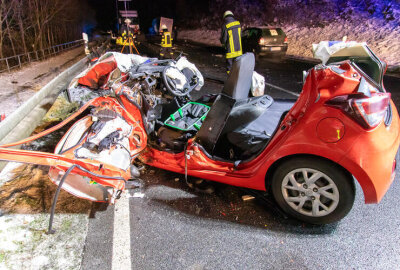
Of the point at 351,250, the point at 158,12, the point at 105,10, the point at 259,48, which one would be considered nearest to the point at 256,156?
the point at 351,250

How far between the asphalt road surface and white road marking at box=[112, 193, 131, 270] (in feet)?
0.07

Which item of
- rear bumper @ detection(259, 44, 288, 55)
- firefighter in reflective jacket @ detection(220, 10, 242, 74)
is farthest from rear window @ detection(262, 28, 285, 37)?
firefighter in reflective jacket @ detection(220, 10, 242, 74)

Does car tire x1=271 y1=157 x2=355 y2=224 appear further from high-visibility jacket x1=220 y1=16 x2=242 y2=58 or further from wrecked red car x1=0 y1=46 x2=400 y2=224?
high-visibility jacket x1=220 y1=16 x2=242 y2=58

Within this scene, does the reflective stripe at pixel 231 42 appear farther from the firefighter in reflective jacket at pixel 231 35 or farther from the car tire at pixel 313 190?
the car tire at pixel 313 190

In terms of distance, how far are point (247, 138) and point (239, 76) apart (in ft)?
2.33

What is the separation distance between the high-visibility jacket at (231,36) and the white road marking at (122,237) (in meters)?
5.32

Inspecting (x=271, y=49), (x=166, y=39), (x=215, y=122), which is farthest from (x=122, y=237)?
(x=271, y=49)

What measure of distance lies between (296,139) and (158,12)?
53040 mm

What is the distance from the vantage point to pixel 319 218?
2.41 metres

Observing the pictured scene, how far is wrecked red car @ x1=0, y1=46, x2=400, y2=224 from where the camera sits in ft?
6.75

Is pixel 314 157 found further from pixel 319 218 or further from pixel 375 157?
pixel 319 218

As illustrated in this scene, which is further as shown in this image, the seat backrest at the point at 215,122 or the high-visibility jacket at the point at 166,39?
the high-visibility jacket at the point at 166,39

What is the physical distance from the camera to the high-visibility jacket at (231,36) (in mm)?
6793

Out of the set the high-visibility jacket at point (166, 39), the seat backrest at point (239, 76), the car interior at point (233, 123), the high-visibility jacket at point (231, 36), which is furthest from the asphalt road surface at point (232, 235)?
the high-visibility jacket at point (166, 39)
